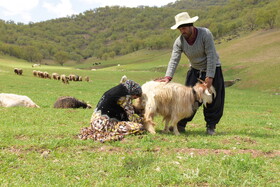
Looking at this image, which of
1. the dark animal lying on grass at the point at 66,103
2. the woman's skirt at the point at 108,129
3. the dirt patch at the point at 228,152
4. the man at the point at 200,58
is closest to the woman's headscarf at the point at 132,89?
the woman's skirt at the point at 108,129

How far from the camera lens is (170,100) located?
8203mm

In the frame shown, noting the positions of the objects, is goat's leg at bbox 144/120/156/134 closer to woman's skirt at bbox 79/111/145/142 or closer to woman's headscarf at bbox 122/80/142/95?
woman's skirt at bbox 79/111/145/142

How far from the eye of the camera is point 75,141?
7062mm

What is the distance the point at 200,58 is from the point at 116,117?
3.25m

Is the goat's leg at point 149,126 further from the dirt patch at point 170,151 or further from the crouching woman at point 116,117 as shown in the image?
the dirt patch at point 170,151

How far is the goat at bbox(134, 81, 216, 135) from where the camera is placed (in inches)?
319

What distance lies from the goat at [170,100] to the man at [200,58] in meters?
0.33

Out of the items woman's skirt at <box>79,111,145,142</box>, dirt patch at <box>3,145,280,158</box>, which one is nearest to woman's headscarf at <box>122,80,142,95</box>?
woman's skirt at <box>79,111,145,142</box>

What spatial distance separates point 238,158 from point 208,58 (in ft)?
11.7

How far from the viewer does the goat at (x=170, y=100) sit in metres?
8.09

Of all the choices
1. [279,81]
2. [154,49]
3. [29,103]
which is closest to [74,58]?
[154,49]

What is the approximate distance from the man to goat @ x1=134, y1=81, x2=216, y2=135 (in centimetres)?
33

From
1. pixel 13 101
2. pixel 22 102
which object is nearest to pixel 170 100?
pixel 22 102

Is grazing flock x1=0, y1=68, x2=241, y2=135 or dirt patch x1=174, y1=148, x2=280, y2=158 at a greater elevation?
grazing flock x1=0, y1=68, x2=241, y2=135
